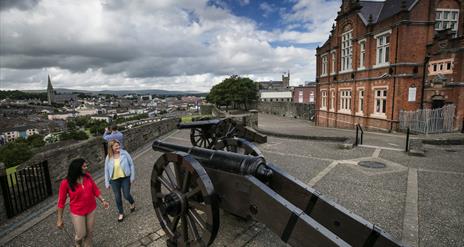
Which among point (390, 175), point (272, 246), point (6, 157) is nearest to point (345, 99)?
point (390, 175)

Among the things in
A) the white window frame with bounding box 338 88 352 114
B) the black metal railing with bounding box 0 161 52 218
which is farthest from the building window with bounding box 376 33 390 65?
the black metal railing with bounding box 0 161 52 218

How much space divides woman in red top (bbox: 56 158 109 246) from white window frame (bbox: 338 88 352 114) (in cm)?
1705

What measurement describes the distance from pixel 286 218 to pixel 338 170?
499cm

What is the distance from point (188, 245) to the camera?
2.85 m

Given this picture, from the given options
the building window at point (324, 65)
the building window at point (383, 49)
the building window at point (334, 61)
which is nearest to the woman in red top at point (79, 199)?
the building window at point (383, 49)

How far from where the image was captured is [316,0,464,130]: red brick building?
11617mm

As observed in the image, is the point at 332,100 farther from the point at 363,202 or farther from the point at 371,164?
the point at 363,202

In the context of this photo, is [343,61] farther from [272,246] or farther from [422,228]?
[272,246]

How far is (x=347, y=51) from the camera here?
17.0 metres

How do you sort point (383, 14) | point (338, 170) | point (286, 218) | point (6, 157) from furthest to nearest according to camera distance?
1. point (6, 157)
2. point (383, 14)
3. point (338, 170)
4. point (286, 218)

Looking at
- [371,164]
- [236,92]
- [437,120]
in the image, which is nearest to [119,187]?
[371,164]

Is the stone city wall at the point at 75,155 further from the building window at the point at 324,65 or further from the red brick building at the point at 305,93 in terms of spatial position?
the red brick building at the point at 305,93

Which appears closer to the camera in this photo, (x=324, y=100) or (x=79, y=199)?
(x=79, y=199)

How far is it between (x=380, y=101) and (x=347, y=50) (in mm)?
5139
